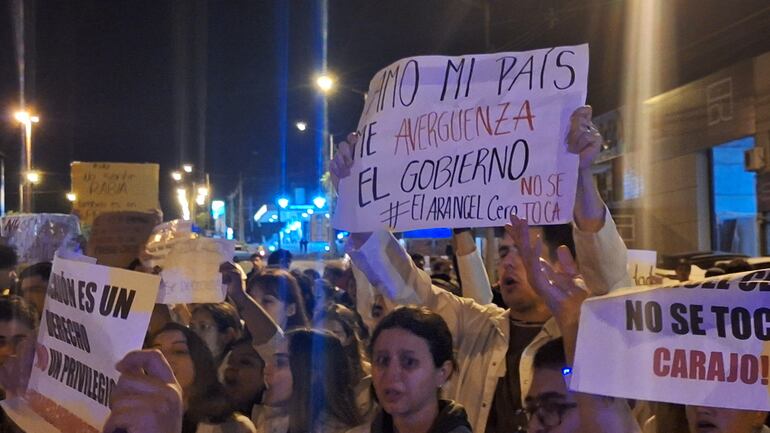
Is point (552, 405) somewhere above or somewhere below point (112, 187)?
below

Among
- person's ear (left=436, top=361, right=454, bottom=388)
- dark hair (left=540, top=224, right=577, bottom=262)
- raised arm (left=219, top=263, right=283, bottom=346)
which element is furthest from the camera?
raised arm (left=219, top=263, right=283, bottom=346)

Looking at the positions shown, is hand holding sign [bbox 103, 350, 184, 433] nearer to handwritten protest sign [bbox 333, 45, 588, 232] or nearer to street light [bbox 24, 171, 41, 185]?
handwritten protest sign [bbox 333, 45, 588, 232]

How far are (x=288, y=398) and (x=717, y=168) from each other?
563 inches

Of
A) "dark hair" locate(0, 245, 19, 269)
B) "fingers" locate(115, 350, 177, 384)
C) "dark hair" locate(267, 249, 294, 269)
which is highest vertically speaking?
"dark hair" locate(0, 245, 19, 269)

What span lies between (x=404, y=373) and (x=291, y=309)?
2692 millimetres

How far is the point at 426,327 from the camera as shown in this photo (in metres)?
3.14

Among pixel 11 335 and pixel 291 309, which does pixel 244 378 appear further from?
pixel 291 309

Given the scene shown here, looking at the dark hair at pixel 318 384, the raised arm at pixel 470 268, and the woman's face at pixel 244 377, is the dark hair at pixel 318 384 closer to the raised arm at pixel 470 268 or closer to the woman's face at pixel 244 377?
the woman's face at pixel 244 377

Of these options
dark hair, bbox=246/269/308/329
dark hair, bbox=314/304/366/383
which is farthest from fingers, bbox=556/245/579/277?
dark hair, bbox=246/269/308/329

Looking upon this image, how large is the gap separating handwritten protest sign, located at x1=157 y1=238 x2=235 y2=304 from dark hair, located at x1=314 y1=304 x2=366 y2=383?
83cm

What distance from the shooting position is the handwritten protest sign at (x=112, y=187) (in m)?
10.6

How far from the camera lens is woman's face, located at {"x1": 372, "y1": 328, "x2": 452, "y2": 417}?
9.87ft

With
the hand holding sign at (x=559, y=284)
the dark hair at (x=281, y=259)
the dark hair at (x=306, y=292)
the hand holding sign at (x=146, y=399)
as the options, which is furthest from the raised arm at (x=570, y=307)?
the dark hair at (x=281, y=259)

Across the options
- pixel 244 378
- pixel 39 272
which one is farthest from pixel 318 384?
pixel 39 272
